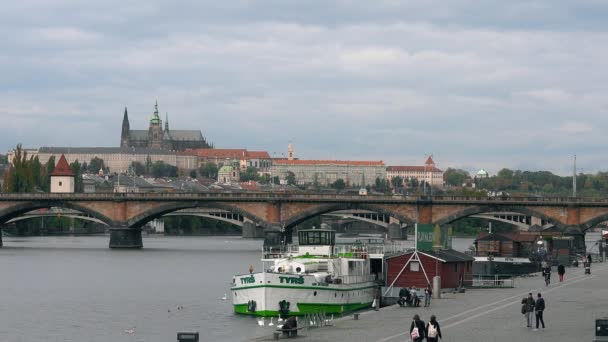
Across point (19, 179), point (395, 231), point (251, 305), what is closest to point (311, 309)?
point (251, 305)

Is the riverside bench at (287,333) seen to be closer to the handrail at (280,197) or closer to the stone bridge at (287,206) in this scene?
the stone bridge at (287,206)

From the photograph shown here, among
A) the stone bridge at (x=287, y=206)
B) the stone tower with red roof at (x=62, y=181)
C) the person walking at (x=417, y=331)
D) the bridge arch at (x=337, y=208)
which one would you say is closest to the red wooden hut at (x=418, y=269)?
the person walking at (x=417, y=331)

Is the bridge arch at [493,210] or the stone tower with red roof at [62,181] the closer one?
the bridge arch at [493,210]

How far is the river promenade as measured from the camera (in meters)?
50.7

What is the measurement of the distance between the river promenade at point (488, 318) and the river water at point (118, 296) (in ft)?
20.4

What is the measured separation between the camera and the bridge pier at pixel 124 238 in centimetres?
14925

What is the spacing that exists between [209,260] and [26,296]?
43016 mm

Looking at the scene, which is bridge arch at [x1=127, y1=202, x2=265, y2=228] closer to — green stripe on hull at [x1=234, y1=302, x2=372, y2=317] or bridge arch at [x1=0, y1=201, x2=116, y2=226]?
bridge arch at [x1=0, y1=201, x2=116, y2=226]

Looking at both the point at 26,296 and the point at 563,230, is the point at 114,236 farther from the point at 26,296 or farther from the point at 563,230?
the point at 26,296

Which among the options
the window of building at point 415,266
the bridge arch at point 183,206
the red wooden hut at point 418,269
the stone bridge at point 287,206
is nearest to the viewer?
the red wooden hut at point 418,269

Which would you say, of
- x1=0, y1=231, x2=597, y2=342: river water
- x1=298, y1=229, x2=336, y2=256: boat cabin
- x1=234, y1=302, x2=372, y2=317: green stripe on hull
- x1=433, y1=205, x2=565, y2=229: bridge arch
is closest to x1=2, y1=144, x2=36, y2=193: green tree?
x1=0, y1=231, x2=597, y2=342: river water

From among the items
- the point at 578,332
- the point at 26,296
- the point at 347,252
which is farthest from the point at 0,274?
the point at 578,332

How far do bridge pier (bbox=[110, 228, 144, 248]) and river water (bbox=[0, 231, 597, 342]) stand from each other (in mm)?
11994

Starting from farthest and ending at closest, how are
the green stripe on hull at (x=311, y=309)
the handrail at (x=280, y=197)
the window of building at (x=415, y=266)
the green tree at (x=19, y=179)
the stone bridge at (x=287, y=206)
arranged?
the green tree at (x=19, y=179) → the handrail at (x=280, y=197) → the stone bridge at (x=287, y=206) → the window of building at (x=415, y=266) → the green stripe on hull at (x=311, y=309)
